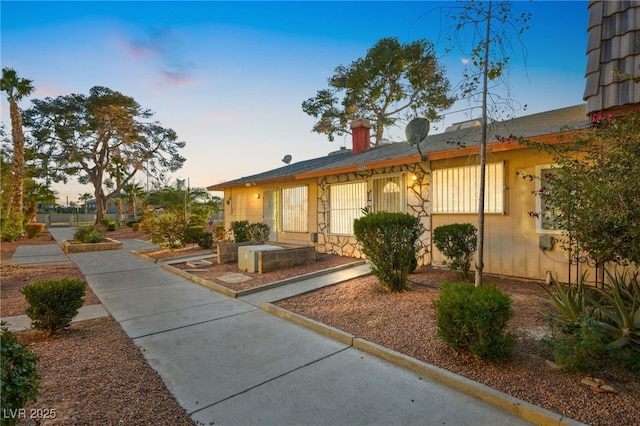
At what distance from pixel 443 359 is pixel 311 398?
142 centimetres

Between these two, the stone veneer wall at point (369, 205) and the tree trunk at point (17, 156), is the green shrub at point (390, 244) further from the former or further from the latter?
the tree trunk at point (17, 156)

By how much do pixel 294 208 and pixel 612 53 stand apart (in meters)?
9.07

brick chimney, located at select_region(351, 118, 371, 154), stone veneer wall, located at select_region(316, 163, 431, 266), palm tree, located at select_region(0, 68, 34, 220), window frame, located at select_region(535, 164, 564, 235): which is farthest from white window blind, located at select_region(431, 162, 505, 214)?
palm tree, located at select_region(0, 68, 34, 220)

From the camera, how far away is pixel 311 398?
8.54 ft

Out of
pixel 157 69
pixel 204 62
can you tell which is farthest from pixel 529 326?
pixel 157 69

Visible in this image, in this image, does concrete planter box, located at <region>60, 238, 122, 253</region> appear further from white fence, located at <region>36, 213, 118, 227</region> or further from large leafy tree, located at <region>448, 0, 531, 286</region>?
white fence, located at <region>36, 213, 118, 227</region>

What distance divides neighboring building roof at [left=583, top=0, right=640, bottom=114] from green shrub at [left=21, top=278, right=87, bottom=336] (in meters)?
7.96

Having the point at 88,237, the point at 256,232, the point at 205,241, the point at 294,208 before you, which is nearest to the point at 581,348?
the point at 294,208

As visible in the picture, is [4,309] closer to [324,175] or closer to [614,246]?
[324,175]

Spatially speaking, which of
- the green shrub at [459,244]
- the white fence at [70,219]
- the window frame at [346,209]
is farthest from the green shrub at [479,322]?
the white fence at [70,219]

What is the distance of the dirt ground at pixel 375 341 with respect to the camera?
7.63 feet

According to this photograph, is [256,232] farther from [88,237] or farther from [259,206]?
[88,237]

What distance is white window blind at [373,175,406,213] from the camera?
8.09 m

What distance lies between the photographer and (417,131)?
740 cm
